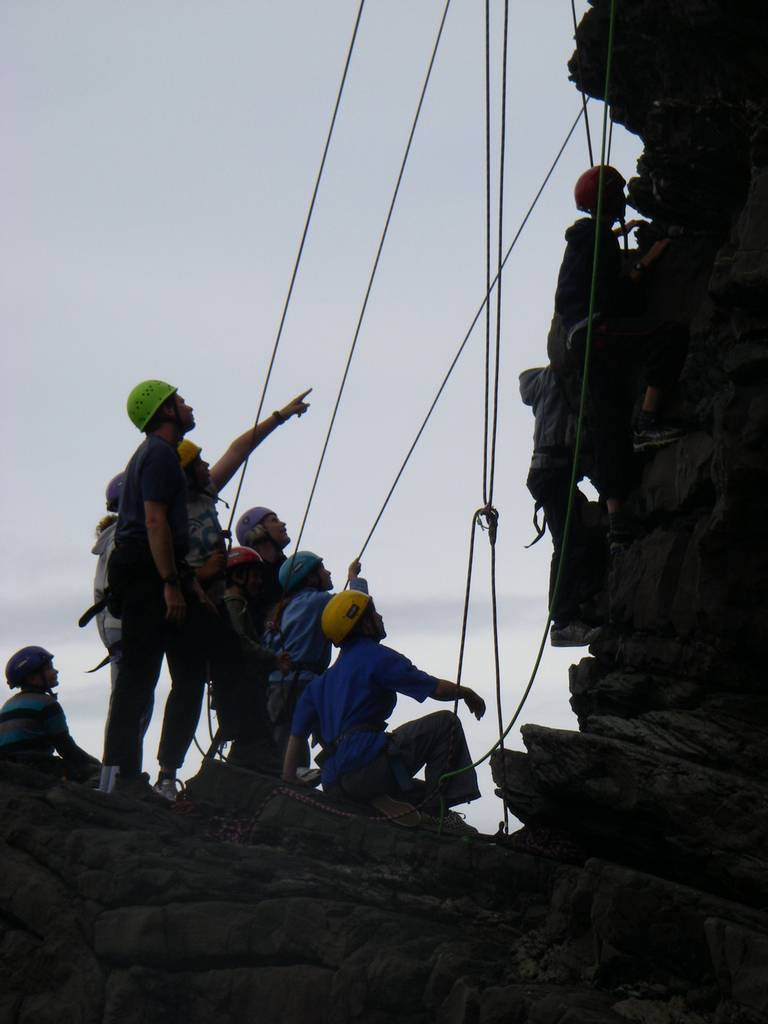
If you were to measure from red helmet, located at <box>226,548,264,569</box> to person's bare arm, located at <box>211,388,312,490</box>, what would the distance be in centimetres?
55

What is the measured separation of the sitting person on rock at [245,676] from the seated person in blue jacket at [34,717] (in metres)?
1.13

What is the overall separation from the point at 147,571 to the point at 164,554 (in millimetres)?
265

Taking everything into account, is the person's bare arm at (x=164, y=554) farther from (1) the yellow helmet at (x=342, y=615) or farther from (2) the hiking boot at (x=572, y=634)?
(2) the hiking boot at (x=572, y=634)

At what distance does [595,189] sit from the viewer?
9633 mm

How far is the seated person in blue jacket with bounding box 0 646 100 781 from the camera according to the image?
957cm

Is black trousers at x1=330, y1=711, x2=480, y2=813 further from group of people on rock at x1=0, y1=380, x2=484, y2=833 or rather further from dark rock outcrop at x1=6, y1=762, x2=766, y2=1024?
dark rock outcrop at x1=6, y1=762, x2=766, y2=1024

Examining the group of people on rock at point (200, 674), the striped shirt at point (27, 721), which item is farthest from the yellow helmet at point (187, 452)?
the striped shirt at point (27, 721)

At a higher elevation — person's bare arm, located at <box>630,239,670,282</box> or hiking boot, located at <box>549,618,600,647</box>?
person's bare arm, located at <box>630,239,670,282</box>

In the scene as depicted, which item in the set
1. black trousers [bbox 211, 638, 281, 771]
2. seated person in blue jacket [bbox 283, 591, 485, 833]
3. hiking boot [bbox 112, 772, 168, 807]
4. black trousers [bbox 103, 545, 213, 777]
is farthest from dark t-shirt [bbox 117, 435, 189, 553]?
hiking boot [bbox 112, 772, 168, 807]

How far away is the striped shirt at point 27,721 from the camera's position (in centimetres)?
955

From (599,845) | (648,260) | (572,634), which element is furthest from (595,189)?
(599,845)

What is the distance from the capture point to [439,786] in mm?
8992

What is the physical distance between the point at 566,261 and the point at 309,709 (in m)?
3.75

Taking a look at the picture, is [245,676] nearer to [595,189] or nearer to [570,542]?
[570,542]
